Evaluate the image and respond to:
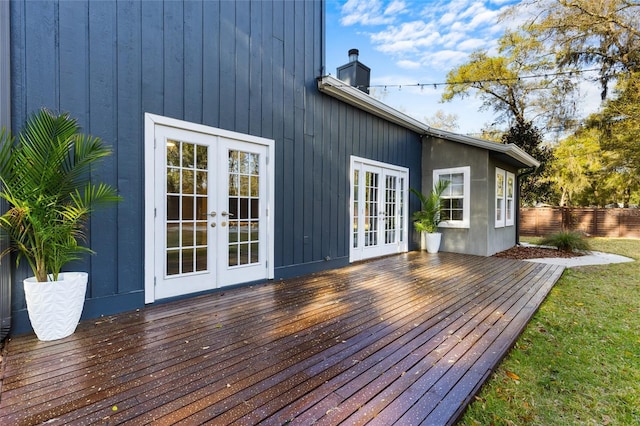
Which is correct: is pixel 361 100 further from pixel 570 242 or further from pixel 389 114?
pixel 570 242

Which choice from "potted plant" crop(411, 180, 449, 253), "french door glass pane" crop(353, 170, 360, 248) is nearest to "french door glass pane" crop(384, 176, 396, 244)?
"potted plant" crop(411, 180, 449, 253)

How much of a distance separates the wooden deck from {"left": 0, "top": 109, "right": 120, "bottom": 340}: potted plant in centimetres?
26

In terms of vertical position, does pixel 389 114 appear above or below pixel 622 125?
below

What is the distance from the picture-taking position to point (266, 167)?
14.3ft

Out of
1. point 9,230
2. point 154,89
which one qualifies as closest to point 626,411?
point 9,230

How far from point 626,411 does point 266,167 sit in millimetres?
4041

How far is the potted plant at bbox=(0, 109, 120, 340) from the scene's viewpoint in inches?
90.8

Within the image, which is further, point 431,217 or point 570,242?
point 570,242

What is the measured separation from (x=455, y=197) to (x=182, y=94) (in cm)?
627

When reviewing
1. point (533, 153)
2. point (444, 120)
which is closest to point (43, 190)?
point (533, 153)

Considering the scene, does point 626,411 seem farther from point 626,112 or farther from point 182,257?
point 626,112

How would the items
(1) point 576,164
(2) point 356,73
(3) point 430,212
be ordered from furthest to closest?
1. (1) point 576,164
2. (3) point 430,212
3. (2) point 356,73

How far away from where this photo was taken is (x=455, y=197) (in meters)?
7.37

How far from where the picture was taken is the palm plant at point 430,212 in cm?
711
